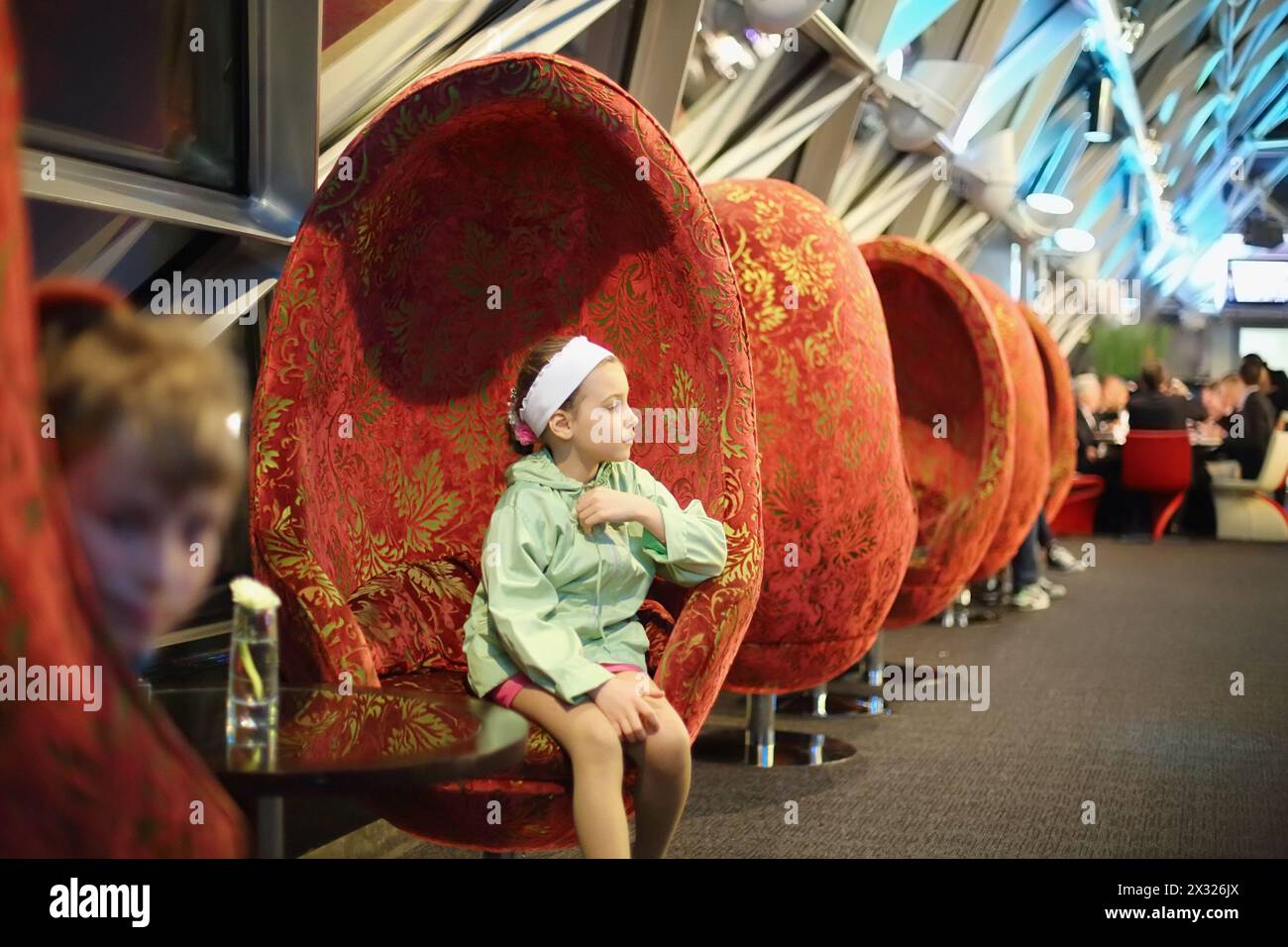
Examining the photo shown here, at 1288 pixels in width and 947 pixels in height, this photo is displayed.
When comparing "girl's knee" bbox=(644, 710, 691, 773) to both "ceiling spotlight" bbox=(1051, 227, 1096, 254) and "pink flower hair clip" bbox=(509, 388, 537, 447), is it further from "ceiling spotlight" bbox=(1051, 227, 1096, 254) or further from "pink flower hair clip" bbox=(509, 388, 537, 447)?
"ceiling spotlight" bbox=(1051, 227, 1096, 254)

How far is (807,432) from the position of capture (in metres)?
3.26

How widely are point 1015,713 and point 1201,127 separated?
59.7 ft

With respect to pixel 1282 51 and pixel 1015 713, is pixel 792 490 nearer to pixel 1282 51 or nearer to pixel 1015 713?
pixel 1015 713

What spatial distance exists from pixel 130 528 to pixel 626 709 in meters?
0.90

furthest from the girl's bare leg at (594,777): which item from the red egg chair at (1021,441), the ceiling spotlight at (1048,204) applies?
the ceiling spotlight at (1048,204)

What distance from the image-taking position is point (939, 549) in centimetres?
425

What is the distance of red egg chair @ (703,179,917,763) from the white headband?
43.6 inches

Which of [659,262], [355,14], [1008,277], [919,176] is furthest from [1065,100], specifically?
[659,262]

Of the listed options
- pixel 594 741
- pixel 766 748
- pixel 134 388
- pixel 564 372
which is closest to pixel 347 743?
pixel 134 388

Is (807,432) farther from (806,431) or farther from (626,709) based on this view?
(626,709)

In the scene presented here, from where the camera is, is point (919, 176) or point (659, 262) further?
point (919, 176)

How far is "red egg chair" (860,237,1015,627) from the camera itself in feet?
13.9

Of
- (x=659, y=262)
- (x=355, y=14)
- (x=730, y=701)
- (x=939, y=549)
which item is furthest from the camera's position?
(x=730, y=701)
